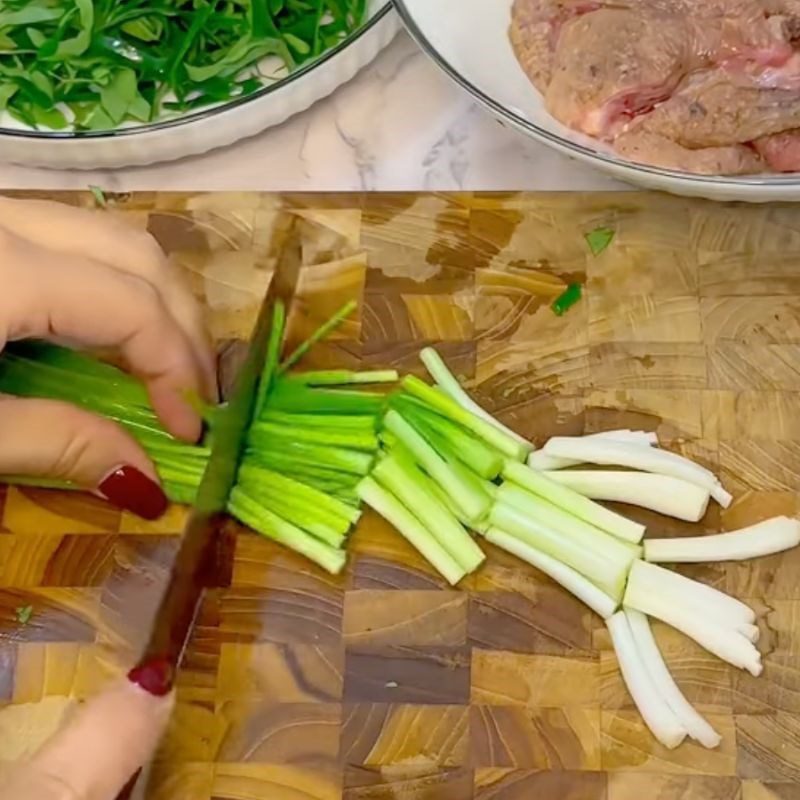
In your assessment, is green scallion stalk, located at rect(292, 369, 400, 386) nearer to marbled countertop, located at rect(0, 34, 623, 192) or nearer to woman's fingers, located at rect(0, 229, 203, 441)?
woman's fingers, located at rect(0, 229, 203, 441)

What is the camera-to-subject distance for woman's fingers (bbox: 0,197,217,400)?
51.0 inches

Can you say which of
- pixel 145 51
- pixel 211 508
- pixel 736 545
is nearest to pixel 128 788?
pixel 211 508

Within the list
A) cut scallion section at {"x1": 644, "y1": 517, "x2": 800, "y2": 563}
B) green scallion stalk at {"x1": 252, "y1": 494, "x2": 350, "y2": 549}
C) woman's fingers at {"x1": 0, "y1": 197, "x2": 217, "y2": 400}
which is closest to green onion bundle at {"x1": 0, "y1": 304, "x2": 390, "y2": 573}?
green scallion stalk at {"x1": 252, "y1": 494, "x2": 350, "y2": 549}

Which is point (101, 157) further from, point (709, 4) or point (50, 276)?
point (709, 4)

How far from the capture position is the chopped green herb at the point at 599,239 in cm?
147

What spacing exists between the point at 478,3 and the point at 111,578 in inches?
30.4

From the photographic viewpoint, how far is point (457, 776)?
1217 mm

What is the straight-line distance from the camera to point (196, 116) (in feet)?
4.99

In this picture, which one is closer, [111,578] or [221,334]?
[111,578]

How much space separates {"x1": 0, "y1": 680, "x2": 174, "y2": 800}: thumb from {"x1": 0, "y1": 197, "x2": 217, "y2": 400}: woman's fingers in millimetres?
376

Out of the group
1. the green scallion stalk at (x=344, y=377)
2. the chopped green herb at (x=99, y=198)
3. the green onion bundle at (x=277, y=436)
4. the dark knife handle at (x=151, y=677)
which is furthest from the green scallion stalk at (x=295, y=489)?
the chopped green herb at (x=99, y=198)

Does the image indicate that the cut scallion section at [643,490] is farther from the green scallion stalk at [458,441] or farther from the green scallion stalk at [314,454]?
the green scallion stalk at [314,454]

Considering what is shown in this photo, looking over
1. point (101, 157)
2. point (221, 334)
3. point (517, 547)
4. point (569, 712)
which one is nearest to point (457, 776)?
point (569, 712)

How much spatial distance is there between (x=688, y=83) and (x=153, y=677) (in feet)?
2.74
